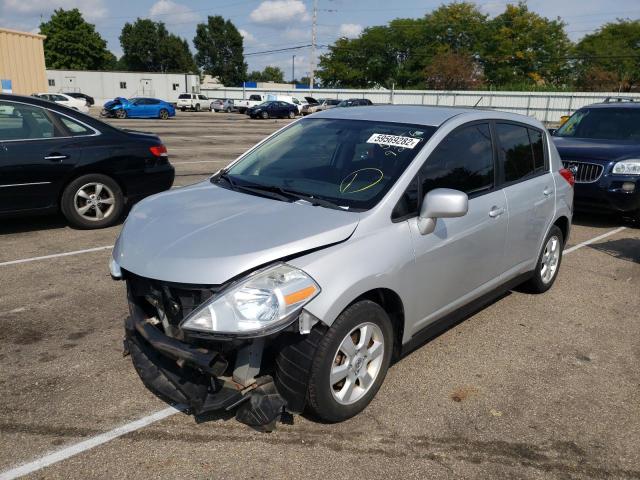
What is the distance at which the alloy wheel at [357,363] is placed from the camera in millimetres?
2955

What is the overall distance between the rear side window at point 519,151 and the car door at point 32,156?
5.01m

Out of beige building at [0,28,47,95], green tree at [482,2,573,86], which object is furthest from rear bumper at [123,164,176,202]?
green tree at [482,2,573,86]

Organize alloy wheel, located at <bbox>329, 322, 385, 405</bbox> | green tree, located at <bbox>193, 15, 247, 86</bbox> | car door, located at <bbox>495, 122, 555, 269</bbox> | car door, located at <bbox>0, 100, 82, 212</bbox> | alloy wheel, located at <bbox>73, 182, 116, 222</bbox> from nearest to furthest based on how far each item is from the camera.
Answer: alloy wheel, located at <bbox>329, 322, 385, 405</bbox>
car door, located at <bbox>495, 122, 555, 269</bbox>
car door, located at <bbox>0, 100, 82, 212</bbox>
alloy wheel, located at <bbox>73, 182, 116, 222</bbox>
green tree, located at <bbox>193, 15, 247, 86</bbox>

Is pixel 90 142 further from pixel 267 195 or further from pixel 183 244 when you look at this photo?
pixel 183 244

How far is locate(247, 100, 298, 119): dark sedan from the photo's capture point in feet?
137

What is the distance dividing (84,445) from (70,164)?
15.3 feet

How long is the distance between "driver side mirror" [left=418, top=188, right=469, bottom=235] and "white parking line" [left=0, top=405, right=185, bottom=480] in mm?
1854

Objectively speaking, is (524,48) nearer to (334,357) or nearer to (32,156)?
(32,156)

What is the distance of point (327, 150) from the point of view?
13.0ft

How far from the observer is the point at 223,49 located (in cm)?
10256

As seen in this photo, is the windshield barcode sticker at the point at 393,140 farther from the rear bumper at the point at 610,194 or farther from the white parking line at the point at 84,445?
the rear bumper at the point at 610,194

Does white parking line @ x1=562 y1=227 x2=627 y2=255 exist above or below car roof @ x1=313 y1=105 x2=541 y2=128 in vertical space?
below

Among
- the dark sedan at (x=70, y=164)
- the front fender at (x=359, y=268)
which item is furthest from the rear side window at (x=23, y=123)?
the front fender at (x=359, y=268)

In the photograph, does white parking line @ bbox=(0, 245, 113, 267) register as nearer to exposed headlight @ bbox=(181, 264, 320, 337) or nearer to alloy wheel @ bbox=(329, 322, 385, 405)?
exposed headlight @ bbox=(181, 264, 320, 337)
